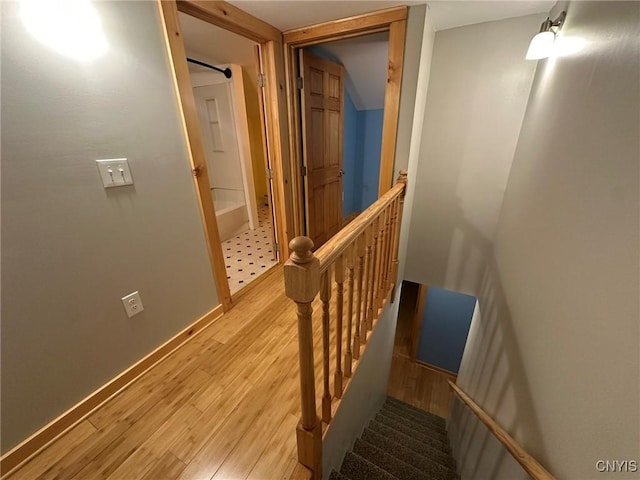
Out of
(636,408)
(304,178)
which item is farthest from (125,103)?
(636,408)

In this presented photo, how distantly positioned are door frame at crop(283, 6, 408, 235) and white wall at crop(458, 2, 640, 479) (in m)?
0.87

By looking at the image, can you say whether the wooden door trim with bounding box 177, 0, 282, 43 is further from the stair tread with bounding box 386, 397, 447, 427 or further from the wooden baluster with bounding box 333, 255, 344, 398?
the stair tread with bounding box 386, 397, 447, 427

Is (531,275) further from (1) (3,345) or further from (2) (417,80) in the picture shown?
(1) (3,345)

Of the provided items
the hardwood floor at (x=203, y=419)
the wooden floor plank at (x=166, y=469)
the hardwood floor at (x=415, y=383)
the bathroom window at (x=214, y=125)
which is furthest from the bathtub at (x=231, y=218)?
the hardwood floor at (x=415, y=383)

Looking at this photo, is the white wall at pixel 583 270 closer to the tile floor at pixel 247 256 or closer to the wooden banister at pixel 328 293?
the wooden banister at pixel 328 293

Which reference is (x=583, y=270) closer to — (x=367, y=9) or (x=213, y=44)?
(x=367, y=9)

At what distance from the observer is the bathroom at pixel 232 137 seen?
8.05 feet

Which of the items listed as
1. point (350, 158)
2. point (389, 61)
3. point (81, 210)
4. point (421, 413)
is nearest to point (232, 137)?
point (350, 158)

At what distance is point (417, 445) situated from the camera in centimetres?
191

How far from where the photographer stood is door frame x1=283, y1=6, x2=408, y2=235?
1.72 metres

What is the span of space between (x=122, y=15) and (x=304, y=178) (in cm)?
163

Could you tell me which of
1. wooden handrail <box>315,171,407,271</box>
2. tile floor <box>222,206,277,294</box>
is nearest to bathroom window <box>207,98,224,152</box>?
tile floor <box>222,206,277,294</box>

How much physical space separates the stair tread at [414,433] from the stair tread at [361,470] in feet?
2.59

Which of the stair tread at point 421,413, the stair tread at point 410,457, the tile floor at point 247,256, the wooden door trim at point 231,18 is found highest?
the wooden door trim at point 231,18
